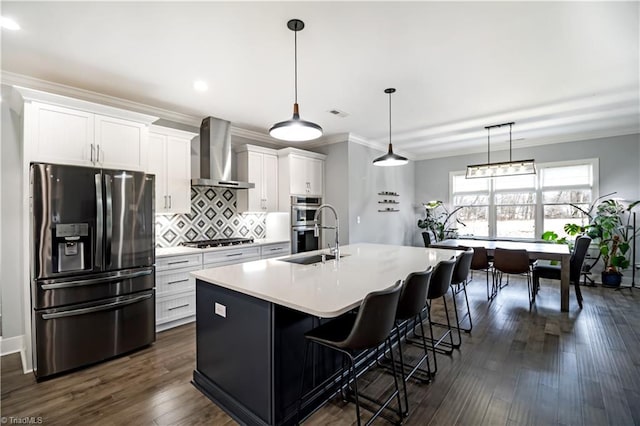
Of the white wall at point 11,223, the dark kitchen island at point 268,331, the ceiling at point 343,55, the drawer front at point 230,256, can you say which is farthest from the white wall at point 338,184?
the white wall at point 11,223

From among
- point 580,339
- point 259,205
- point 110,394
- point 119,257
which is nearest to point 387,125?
point 259,205

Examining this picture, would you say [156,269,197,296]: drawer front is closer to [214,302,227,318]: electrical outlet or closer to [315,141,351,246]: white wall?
[214,302,227,318]: electrical outlet

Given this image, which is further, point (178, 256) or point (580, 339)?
point (178, 256)

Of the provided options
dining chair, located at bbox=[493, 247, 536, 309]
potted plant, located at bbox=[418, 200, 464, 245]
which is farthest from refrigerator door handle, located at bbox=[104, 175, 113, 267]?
potted plant, located at bbox=[418, 200, 464, 245]

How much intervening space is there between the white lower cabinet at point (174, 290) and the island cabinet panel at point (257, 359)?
1343 millimetres

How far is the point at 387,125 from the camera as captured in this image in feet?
15.8

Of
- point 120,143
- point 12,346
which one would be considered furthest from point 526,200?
point 12,346

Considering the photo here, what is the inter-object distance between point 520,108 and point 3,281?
629 cm

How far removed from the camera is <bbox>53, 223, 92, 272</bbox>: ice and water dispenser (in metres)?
2.50

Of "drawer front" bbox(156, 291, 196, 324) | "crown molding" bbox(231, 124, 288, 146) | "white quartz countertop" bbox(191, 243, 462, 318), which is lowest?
"drawer front" bbox(156, 291, 196, 324)

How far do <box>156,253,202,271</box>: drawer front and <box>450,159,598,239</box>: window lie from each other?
19.0 feet

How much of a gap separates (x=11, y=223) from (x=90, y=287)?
46.7 inches

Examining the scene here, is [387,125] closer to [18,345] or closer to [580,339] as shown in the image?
[580,339]

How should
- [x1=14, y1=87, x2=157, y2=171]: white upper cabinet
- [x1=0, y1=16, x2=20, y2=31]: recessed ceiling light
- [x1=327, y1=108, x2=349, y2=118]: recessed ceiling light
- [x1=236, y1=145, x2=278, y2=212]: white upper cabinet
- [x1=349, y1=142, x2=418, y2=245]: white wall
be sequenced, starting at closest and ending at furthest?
[x1=0, y1=16, x2=20, y2=31]: recessed ceiling light, [x1=14, y1=87, x2=157, y2=171]: white upper cabinet, [x1=327, y1=108, x2=349, y2=118]: recessed ceiling light, [x1=236, y1=145, x2=278, y2=212]: white upper cabinet, [x1=349, y1=142, x2=418, y2=245]: white wall
